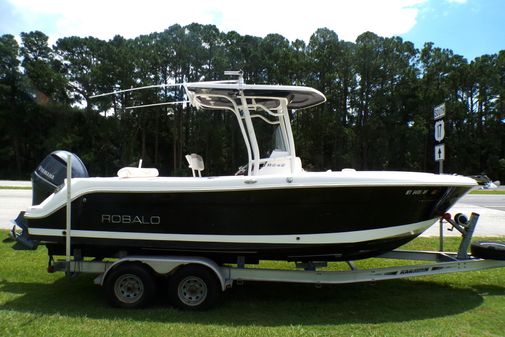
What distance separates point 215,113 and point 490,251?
3820cm

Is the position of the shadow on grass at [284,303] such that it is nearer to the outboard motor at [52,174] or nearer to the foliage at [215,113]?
the outboard motor at [52,174]

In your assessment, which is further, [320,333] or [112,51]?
[112,51]

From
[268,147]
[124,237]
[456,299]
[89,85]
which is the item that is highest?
[89,85]

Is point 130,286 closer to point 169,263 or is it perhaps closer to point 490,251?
point 169,263

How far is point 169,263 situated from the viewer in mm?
5086

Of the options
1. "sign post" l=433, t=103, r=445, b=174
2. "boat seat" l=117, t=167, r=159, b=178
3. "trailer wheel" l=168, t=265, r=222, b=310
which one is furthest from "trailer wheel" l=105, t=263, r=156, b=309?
"sign post" l=433, t=103, r=445, b=174

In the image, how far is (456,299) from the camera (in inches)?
216

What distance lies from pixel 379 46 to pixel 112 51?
30.8 m

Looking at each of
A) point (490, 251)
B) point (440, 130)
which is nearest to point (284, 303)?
point (490, 251)

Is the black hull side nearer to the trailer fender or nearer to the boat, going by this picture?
the boat

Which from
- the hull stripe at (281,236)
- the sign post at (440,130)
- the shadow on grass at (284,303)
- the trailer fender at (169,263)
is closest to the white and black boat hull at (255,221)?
the hull stripe at (281,236)

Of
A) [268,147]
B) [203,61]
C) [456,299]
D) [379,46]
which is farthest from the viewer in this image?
[379,46]

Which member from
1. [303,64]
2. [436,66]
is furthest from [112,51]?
[436,66]

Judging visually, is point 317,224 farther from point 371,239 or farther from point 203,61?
point 203,61
